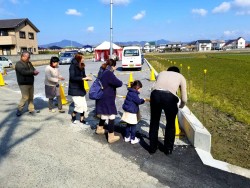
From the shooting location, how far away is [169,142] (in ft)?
16.4

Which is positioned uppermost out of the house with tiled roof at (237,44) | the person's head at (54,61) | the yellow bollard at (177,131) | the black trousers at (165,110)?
the house with tiled roof at (237,44)

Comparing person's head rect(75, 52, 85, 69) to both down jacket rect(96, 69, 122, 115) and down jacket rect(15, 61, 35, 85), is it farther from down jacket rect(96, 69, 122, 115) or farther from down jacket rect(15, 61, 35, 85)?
down jacket rect(15, 61, 35, 85)

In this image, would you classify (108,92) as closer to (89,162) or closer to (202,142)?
(89,162)

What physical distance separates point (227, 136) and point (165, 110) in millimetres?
2277

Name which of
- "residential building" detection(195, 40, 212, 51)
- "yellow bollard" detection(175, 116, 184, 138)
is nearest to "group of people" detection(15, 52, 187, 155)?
"yellow bollard" detection(175, 116, 184, 138)

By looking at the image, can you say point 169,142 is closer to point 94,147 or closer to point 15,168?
point 94,147

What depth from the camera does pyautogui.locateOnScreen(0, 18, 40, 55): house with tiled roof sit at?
44.6m

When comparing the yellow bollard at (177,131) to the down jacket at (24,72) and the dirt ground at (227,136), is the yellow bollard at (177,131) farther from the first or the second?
the down jacket at (24,72)

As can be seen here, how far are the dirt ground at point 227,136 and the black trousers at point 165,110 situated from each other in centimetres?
99

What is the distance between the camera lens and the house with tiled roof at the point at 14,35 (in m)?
44.6

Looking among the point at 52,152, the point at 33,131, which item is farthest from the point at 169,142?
the point at 33,131

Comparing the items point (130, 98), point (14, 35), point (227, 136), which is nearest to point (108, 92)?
point (130, 98)

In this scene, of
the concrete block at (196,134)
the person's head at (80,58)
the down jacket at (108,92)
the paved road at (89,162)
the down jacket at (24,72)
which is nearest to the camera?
the paved road at (89,162)

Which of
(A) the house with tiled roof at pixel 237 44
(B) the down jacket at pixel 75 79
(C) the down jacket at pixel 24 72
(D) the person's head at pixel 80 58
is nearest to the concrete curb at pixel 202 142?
(B) the down jacket at pixel 75 79
